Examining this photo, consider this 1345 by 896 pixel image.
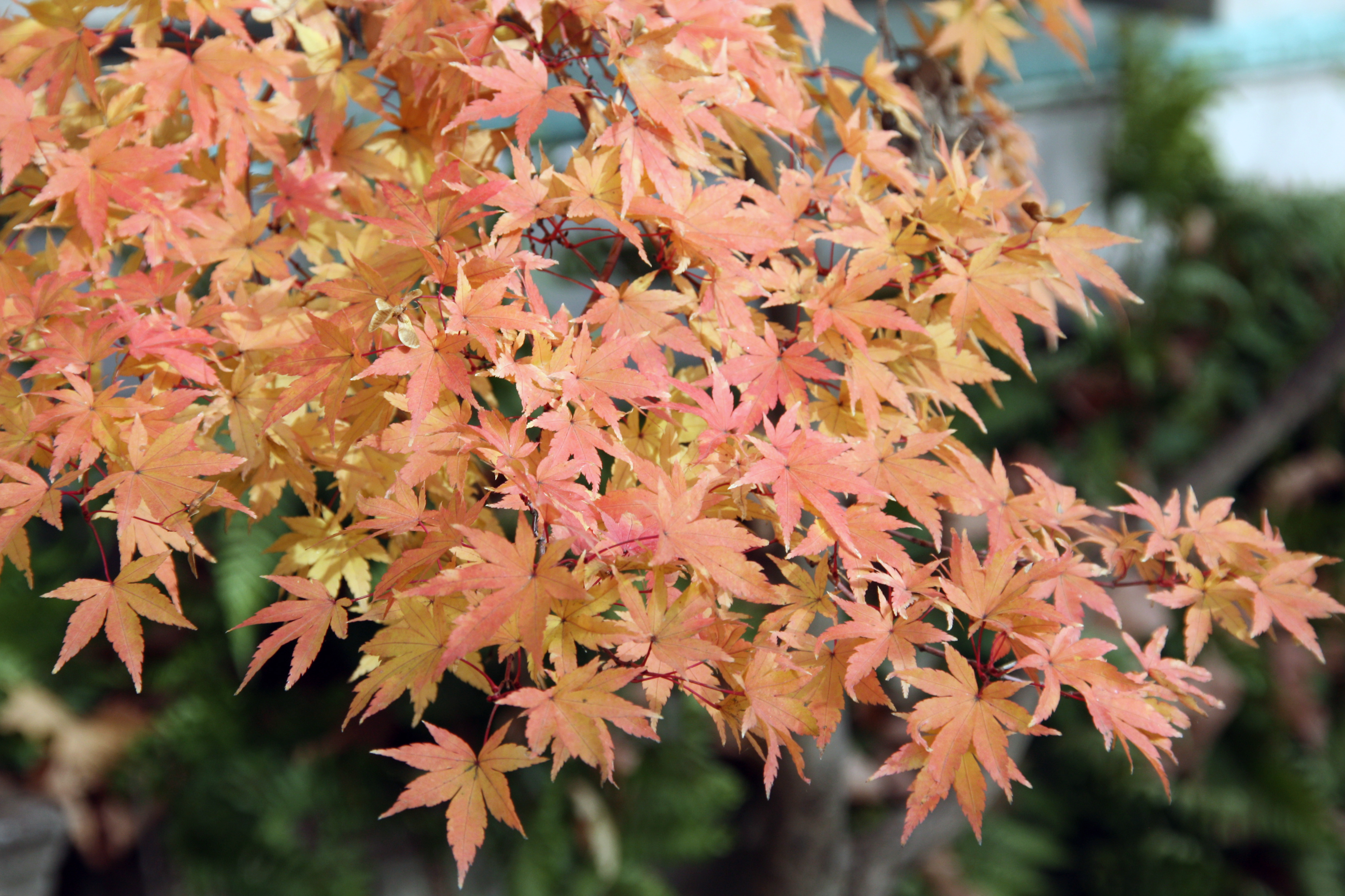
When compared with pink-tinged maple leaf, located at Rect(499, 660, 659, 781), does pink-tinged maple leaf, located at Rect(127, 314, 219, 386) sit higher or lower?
higher

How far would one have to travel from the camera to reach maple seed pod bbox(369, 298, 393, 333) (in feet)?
2.13

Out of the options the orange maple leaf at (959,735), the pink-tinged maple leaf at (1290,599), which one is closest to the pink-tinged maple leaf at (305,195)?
the orange maple leaf at (959,735)

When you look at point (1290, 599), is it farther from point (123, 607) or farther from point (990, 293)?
point (123, 607)

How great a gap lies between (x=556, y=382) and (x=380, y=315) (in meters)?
0.13

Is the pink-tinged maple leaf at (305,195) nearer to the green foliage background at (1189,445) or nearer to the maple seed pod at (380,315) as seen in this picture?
the maple seed pod at (380,315)

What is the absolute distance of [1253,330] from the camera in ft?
9.35

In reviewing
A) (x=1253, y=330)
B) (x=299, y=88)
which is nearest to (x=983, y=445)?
(x=1253, y=330)

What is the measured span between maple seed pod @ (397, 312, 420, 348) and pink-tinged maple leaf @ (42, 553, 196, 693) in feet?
0.81

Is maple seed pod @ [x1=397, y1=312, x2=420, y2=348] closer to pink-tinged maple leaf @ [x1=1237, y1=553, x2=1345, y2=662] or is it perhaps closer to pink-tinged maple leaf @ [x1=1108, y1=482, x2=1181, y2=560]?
pink-tinged maple leaf @ [x1=1108, y1=482, x2=1181, y2=560]

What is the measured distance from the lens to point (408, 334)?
65cm

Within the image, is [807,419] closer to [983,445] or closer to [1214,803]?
[983,445]

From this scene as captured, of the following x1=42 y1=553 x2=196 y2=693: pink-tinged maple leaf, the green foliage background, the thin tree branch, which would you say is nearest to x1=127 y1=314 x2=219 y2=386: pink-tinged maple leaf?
x1=42 y1=553 x2=196 y2=693: pink-tinged maple leaf

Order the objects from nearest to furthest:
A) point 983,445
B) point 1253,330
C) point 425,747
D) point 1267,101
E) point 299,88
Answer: point 425,747 → point 299,88 → point 983,445 → point 1253,330 → point 1267,101

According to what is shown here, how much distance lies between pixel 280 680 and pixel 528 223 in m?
1.79
